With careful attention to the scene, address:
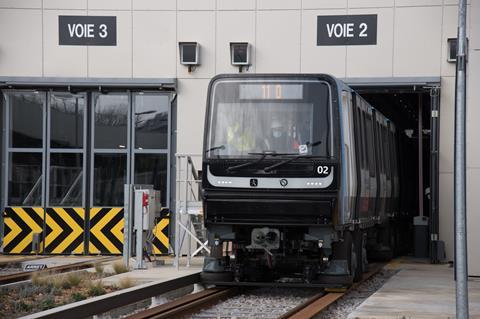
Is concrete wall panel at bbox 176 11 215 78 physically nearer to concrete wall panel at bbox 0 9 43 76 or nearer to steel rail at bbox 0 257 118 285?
concrete wall panel at bbox 0 9 43 76

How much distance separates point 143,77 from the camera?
75.3ft

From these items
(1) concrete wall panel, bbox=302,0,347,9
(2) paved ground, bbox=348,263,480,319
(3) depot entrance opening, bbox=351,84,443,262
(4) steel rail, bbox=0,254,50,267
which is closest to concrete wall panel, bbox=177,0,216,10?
(1) concrete wall panel, bbox=302,0,347,9

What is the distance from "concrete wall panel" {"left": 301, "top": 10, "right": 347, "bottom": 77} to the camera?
73.3 feet

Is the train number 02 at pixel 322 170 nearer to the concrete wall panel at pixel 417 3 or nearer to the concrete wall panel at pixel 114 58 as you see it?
the concrete wall panel at pixel 417 3

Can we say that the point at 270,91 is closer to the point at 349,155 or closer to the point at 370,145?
the point at 349,155

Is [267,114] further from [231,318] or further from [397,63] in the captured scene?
[397,63]

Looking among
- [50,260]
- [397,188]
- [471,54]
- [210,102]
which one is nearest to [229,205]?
[210,102]

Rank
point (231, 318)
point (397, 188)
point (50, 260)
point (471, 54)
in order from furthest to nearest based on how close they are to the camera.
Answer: point (397, 188)
point (50, 260)
point (471, 54)
point (231, 318)

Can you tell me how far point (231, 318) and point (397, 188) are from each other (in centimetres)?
1215

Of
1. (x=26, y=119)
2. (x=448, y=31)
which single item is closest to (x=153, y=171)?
(x=26, y=119)

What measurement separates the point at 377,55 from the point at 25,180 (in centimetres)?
903

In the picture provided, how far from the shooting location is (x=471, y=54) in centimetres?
1784

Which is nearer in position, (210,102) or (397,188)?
(210,102)

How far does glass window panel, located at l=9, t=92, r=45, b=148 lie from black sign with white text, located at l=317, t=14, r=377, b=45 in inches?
277
